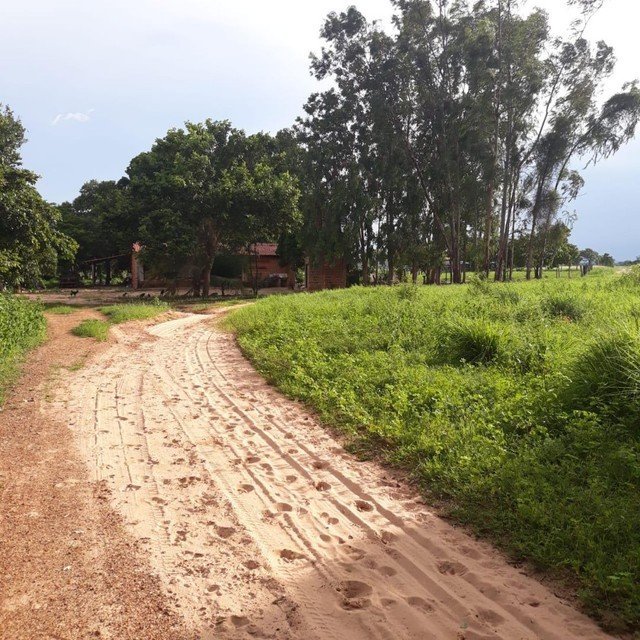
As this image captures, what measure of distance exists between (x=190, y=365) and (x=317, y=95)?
85.9 ft

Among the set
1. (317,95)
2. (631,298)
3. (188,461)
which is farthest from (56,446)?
(317,95)

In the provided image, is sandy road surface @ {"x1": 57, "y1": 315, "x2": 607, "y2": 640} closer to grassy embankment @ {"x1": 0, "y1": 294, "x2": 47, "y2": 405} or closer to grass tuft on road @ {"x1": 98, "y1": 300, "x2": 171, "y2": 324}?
grassy embankment @ {"x1": 0, "y1": 294, "x2": 47, "y2": 405}

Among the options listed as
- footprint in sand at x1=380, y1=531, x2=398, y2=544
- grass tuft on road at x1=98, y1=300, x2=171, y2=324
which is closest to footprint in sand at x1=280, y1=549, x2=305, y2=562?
footprint in sand at x1=380, y1=531, x2=398, y2=544

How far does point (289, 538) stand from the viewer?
10.9ft

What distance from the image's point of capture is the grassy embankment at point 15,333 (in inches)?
298

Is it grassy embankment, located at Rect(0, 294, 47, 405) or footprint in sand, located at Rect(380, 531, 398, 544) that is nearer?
footprint in sand, located at Rect(380, 531, 398, 544)

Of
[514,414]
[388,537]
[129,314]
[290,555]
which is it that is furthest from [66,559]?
[129,314]

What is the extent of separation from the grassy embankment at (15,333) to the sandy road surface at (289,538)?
2.20 meters

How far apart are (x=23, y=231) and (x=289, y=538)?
46.7 feet

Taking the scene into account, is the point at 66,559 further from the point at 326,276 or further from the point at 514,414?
the point at 326,276

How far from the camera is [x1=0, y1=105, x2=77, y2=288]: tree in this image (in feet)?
44.6

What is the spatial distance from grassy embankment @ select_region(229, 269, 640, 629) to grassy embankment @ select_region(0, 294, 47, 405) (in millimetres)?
3859

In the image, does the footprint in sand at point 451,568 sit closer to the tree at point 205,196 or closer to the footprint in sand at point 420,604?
the footprint in sand at point 420,604

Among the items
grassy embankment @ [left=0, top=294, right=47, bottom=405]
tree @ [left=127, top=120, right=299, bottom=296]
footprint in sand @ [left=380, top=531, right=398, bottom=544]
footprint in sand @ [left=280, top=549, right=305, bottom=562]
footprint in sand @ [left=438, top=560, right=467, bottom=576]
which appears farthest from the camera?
tree @ [left=127, top=120, right=299, bottom=296]
